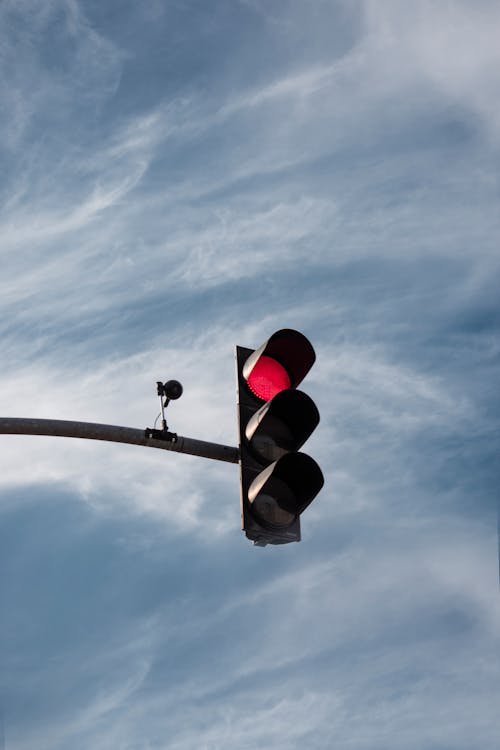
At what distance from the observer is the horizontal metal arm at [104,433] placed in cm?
591

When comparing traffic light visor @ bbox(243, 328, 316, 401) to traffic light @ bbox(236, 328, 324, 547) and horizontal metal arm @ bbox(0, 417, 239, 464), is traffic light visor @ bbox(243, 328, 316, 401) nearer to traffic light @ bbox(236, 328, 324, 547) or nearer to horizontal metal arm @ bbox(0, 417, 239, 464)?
traffic light @ bbox(236, 328, 324, 547)

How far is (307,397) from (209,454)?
787mm

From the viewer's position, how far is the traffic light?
5578 mm

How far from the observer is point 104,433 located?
5.95 meters

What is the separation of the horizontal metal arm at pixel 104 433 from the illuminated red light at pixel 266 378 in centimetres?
44

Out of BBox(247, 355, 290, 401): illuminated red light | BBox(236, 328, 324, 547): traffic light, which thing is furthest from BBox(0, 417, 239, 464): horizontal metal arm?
BBox(247, 355, 290, 401): illuminated red light

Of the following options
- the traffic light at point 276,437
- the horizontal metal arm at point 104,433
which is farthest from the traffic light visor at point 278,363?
the horizontal metal arm at point 104,433

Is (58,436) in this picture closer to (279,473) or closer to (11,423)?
(11,423)

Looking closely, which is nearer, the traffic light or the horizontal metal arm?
the traffic light

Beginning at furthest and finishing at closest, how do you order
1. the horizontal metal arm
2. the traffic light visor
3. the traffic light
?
the traffic light visor, the horizontal metal arm, the traffic light

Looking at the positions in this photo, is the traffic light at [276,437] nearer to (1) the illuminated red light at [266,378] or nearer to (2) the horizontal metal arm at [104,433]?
(1) the illuminated red light at [266,378]

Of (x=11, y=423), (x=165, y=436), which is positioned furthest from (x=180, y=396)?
(x=11, y=423)

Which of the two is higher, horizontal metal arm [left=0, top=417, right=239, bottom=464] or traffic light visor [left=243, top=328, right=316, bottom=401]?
traffic light visor [left=243, top=328, right=316, bottom=401]

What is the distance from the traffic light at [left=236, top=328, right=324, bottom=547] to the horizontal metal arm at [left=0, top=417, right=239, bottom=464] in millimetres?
195
